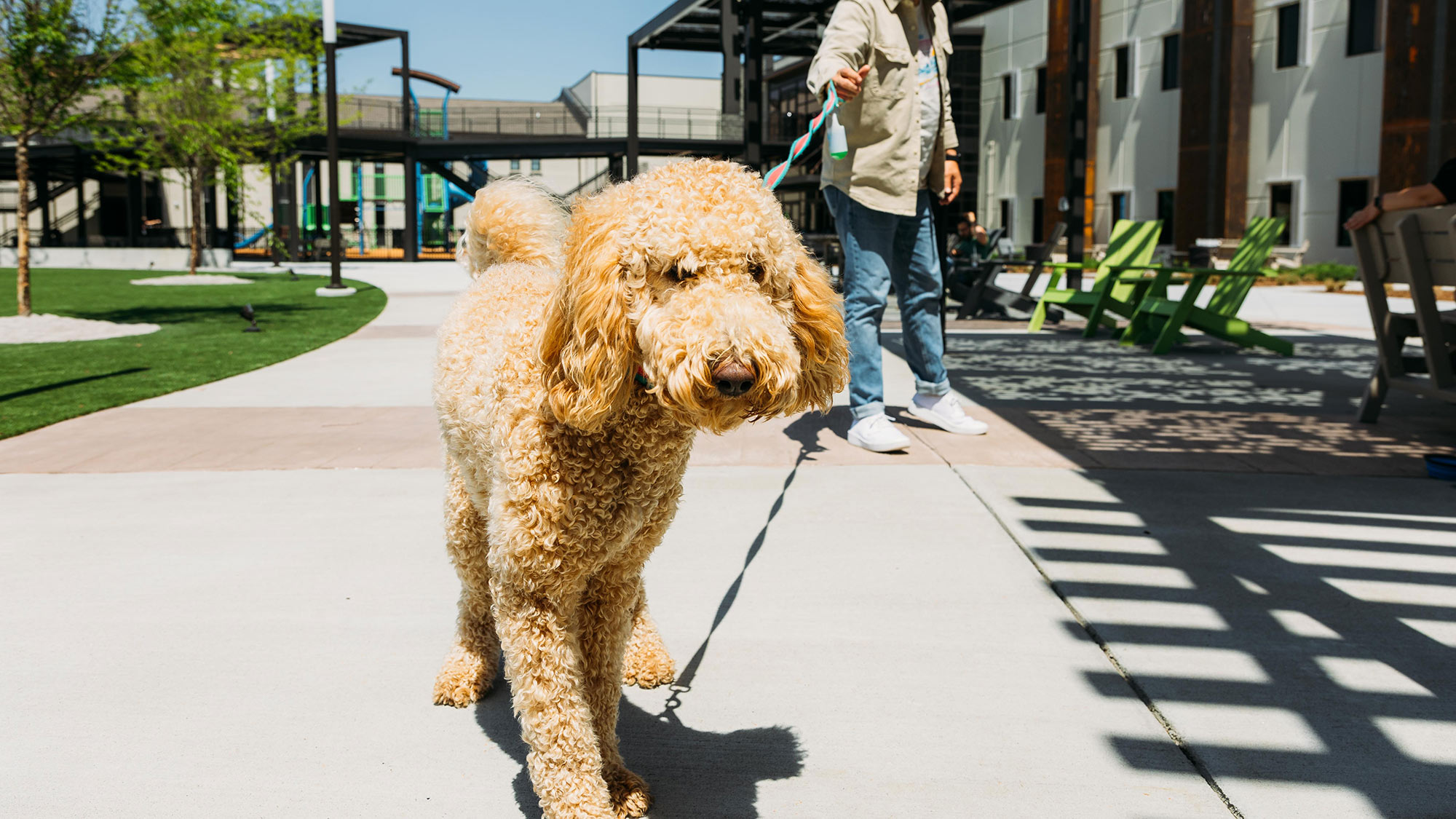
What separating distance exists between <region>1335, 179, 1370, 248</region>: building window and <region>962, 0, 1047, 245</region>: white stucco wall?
1064 cm

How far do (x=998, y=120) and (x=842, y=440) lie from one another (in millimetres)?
33665

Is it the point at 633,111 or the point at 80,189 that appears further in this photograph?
the point at 80,189

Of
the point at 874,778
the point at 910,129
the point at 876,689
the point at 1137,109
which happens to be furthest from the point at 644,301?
the point at 1137,109

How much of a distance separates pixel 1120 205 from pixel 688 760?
31.9m

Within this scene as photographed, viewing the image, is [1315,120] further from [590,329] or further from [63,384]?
[590,329]

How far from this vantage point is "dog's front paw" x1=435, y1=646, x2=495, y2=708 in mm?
2621

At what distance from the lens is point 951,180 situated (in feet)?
18.4

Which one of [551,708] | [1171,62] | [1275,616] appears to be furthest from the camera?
[1171,62]

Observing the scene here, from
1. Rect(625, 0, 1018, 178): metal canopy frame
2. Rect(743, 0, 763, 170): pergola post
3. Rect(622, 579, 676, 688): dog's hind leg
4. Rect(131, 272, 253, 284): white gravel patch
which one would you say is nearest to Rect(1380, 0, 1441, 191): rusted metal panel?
Rect(625, 0, 1018, 178): metal canopy frame

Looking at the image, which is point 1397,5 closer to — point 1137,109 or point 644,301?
point 1137,109

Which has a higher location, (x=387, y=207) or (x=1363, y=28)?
(x=1363, y=28)

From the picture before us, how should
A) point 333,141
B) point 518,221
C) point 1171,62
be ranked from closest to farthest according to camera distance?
point 518,221, point 333,141, point 1171,62

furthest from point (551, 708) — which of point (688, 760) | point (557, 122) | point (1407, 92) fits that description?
point (557, 122)

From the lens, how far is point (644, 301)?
5.65ft
